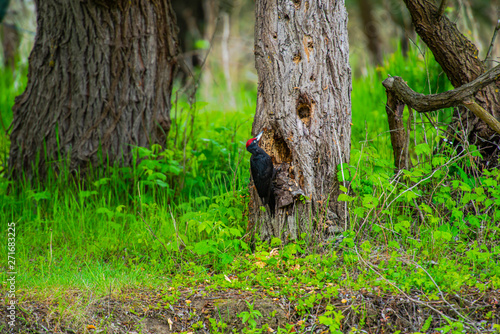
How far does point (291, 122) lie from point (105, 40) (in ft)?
7.46

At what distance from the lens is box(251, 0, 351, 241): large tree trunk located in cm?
331

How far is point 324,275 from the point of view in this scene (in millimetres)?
3043

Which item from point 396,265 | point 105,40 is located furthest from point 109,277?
point 105,40

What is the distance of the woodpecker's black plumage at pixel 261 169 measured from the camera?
3.21m

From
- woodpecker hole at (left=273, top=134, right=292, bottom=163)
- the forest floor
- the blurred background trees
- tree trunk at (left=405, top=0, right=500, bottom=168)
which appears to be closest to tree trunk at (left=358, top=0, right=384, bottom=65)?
the blurred background trees

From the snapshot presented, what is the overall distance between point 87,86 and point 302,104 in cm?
234

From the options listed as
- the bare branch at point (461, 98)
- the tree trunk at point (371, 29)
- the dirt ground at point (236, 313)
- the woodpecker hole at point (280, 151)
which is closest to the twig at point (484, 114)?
the bare branch at point (461, 98)

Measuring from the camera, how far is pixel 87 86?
174 inches

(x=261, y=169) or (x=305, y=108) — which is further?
(x=305, y=108)

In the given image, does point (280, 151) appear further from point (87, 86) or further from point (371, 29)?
point (371, 29)

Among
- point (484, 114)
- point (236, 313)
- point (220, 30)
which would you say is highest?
point (220, 30)

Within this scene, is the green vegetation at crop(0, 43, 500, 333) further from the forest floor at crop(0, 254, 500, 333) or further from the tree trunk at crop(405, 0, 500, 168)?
the tree trunk at crop(405, 0, 500, 168)

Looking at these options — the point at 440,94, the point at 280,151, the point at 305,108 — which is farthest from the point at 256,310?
the point at 440,94

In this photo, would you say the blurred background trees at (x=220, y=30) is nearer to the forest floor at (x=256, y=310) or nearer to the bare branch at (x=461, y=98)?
the bare branch at (x=461, y=98)
